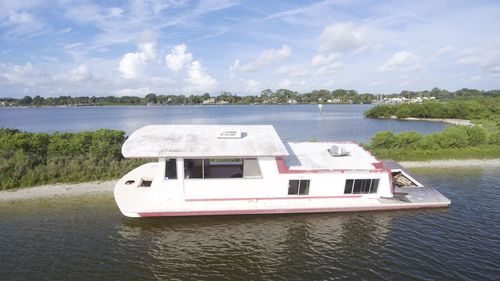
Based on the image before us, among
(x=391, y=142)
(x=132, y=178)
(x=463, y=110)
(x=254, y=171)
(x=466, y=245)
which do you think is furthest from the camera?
(x=463, y=110)

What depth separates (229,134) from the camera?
65.4 feet

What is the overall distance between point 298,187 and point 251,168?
10.3ft

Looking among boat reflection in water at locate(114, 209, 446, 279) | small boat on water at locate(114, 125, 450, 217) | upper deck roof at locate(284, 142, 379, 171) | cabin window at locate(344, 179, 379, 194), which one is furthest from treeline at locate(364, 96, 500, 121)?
boat reflection in water at locate(114, 209, 446, 279)

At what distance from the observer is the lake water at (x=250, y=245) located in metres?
13.7

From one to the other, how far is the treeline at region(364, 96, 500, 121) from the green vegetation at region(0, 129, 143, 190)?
99.8 meters

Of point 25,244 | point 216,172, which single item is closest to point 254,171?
point 216,172

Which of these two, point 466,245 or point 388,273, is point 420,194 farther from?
point 388,273

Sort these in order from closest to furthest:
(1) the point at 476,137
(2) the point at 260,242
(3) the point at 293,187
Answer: (2) the point at 260,242, (3) the point at 293,187, (1) the point at 476,137

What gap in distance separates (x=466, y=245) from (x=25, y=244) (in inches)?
884

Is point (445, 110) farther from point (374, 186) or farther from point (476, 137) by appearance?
point (374, 186)

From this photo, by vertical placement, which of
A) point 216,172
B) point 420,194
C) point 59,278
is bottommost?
point 59,278

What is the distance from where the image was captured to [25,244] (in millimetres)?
16016

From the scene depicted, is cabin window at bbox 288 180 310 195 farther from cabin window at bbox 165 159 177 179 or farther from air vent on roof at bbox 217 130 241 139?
cabin window at bbox 165 159 177 179

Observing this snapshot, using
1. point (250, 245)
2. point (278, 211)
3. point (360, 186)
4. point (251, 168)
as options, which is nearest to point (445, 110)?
point (360, 186)
